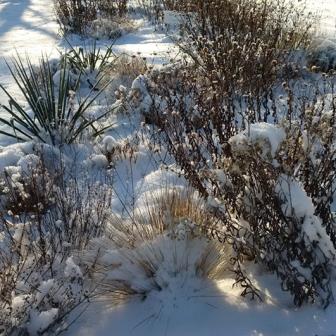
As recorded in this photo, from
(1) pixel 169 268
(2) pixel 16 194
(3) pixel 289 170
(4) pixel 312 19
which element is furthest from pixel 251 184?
(4) pixel 312 19

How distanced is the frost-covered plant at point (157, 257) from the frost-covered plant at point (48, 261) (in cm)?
12

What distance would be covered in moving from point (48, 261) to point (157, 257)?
1.93 feet

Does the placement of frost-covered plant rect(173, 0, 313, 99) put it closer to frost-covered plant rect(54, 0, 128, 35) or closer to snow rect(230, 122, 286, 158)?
snow rect(230, 122, 286, 158)

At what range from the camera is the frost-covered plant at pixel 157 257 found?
2584 mm

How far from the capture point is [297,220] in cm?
232

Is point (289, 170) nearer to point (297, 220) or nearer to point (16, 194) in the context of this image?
point (297, 220)

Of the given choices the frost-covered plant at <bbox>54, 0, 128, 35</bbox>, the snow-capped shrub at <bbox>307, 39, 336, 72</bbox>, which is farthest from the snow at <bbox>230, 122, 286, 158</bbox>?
the frost-covered plant at <bbox>54, 0, 128, 35</bbox>

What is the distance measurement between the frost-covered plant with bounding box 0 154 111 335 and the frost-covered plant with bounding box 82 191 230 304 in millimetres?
119

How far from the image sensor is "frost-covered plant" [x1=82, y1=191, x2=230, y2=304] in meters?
2.58

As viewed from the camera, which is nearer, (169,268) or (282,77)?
(169,268)

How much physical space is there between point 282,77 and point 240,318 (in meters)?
3.23

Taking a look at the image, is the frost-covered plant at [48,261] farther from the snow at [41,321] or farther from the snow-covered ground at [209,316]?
the snow-covered ground at [209,316]

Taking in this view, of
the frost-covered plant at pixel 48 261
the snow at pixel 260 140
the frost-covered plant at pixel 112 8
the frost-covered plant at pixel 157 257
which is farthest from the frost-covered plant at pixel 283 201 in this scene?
the frost-covered plant at pixel 112 8

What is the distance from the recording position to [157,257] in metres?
2.62
